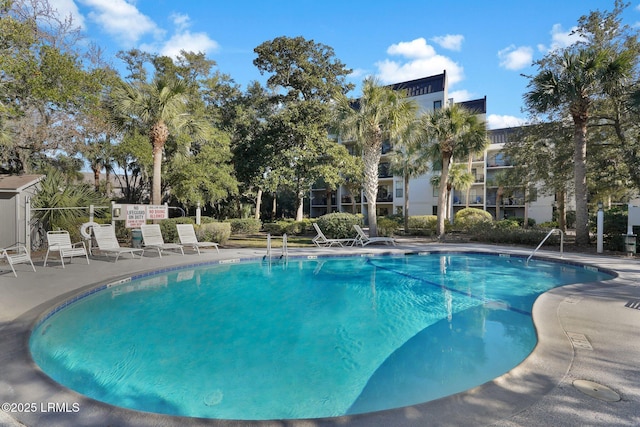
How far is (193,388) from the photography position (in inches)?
139

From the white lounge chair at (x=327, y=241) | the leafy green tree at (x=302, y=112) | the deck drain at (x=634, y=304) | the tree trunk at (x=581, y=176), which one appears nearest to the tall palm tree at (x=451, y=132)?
the tree trunk at (x=581, y=176)

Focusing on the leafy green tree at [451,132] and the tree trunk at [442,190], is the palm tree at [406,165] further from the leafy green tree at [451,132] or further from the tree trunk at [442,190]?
the leafy green tree at [451,132]

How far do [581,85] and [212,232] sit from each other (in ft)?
50.1

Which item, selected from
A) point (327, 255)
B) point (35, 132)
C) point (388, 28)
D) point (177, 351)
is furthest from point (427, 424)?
point (35, 132)

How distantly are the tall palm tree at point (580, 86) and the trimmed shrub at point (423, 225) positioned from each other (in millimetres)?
7732

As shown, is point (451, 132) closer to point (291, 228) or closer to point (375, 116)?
point (375, 116)

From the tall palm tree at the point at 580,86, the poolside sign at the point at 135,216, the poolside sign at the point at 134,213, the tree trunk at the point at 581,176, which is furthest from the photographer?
the tree trunk at the point at 581,176

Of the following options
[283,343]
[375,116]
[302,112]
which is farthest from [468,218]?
[283,343]

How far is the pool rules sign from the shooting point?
38.2 ft

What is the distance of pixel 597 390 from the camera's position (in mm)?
2727

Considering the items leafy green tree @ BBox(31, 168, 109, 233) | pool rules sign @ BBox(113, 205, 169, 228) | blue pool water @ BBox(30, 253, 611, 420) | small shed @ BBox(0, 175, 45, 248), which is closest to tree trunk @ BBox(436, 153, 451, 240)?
blue pool water @ BBox(30, 253, 611, 420)

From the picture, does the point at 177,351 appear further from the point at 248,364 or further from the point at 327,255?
the point at 327,255

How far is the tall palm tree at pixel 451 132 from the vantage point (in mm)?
15969

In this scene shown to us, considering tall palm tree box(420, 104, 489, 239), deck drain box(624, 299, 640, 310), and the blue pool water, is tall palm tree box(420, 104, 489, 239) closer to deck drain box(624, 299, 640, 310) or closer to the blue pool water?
the blue pool water
